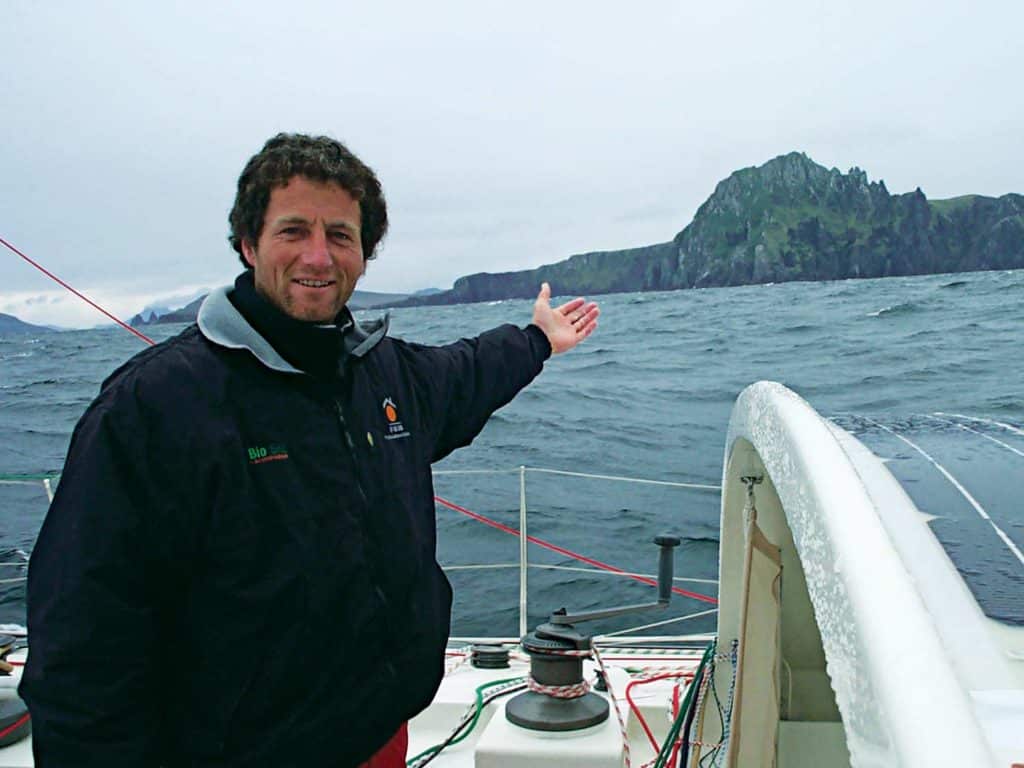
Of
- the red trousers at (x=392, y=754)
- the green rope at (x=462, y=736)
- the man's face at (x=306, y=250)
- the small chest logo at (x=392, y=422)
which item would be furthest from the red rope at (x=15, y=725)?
the man's face at (x=306, y=250)

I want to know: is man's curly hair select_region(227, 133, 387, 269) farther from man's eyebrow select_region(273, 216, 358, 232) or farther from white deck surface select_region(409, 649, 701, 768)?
white deck surface select_region(409, 649, 701, 768)

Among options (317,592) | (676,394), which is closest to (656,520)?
(676,394)

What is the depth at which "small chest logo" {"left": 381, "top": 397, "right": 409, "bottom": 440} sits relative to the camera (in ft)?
5.20

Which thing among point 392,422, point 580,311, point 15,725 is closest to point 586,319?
point 580,311

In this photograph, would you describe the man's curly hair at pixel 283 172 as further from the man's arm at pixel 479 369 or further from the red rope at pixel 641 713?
the red rope at pixel 641 713

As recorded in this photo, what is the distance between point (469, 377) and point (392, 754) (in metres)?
Answer: 0.74

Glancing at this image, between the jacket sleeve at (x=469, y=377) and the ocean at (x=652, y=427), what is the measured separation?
0.68 metres

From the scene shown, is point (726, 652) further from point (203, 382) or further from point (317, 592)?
point (203, 382)

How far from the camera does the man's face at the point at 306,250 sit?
1.45 m

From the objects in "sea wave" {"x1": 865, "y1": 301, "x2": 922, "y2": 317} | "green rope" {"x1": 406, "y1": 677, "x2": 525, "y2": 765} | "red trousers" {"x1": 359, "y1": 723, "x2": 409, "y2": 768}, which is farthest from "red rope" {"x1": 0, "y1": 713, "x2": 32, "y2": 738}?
"sea wave" {"x1": 865, "y1": 301, "x2": 922, "y2": 317}

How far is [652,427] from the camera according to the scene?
1341cm

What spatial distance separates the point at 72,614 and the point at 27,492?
37.8 feet

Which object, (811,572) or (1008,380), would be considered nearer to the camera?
(811,572)

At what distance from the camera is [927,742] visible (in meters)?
0.59
